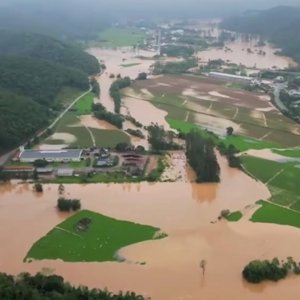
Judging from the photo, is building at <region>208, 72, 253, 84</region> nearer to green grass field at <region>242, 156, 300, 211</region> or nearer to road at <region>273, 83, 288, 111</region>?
road at <region>273, 83, 288, 111</region>

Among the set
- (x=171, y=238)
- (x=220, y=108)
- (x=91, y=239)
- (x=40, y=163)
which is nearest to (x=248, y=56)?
(x=220, y=108)

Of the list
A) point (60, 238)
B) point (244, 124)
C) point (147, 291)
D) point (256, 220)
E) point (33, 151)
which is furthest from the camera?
point (244, 124)

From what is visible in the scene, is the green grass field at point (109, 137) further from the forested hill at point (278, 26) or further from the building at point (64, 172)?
the forested hill at point (278, 26)

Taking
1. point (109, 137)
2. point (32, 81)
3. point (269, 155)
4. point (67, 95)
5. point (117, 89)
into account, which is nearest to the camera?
point (269, 155)

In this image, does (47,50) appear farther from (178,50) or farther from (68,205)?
(68,205)

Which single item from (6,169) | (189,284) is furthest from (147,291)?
(6,169)

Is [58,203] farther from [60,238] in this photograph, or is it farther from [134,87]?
[134,87]
